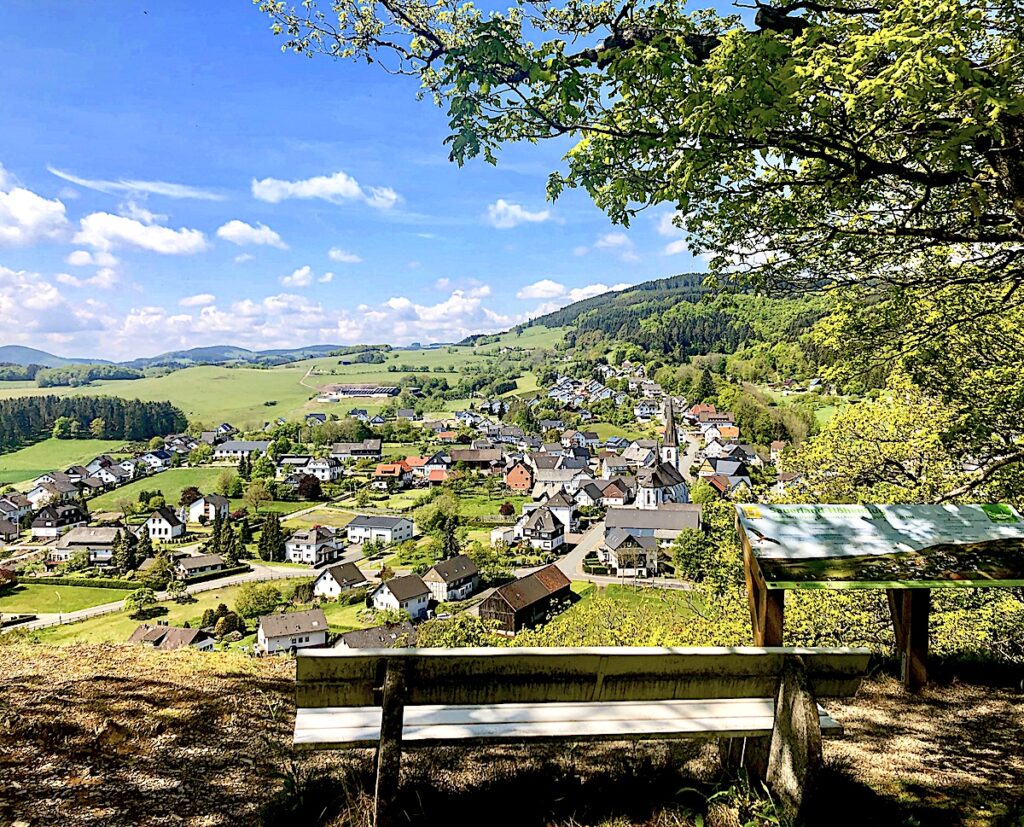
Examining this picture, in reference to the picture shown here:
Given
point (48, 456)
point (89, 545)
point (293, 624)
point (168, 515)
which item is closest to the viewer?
point (293, 624)

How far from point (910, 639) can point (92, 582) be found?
4992 centimetres

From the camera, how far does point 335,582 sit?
135 ft

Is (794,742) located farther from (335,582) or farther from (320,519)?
(320,519)

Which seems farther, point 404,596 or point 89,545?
point 89,545

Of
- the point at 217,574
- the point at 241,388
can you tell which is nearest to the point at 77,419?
the point at 241,388

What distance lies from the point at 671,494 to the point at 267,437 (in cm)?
7084

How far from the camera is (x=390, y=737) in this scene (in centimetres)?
241

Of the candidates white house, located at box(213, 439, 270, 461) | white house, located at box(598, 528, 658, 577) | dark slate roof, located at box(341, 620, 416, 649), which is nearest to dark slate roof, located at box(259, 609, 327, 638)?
dark slate roof, located at box(341, 620, 416, 649)

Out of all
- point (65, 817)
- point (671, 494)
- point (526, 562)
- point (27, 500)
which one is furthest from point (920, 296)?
point (27, 500)

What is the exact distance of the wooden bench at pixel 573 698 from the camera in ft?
8.05

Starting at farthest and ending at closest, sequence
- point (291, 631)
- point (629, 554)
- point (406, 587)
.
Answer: point (629, 554) < point (406, 587) < point (291, 631)

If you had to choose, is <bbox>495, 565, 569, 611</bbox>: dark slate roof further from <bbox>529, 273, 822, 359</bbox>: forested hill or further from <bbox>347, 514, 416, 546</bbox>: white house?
<bbox>529, 273, 822, 359</bbox>: forested hill

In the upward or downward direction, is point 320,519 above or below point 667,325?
below

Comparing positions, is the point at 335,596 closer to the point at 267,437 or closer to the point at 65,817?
the point at 65,817
